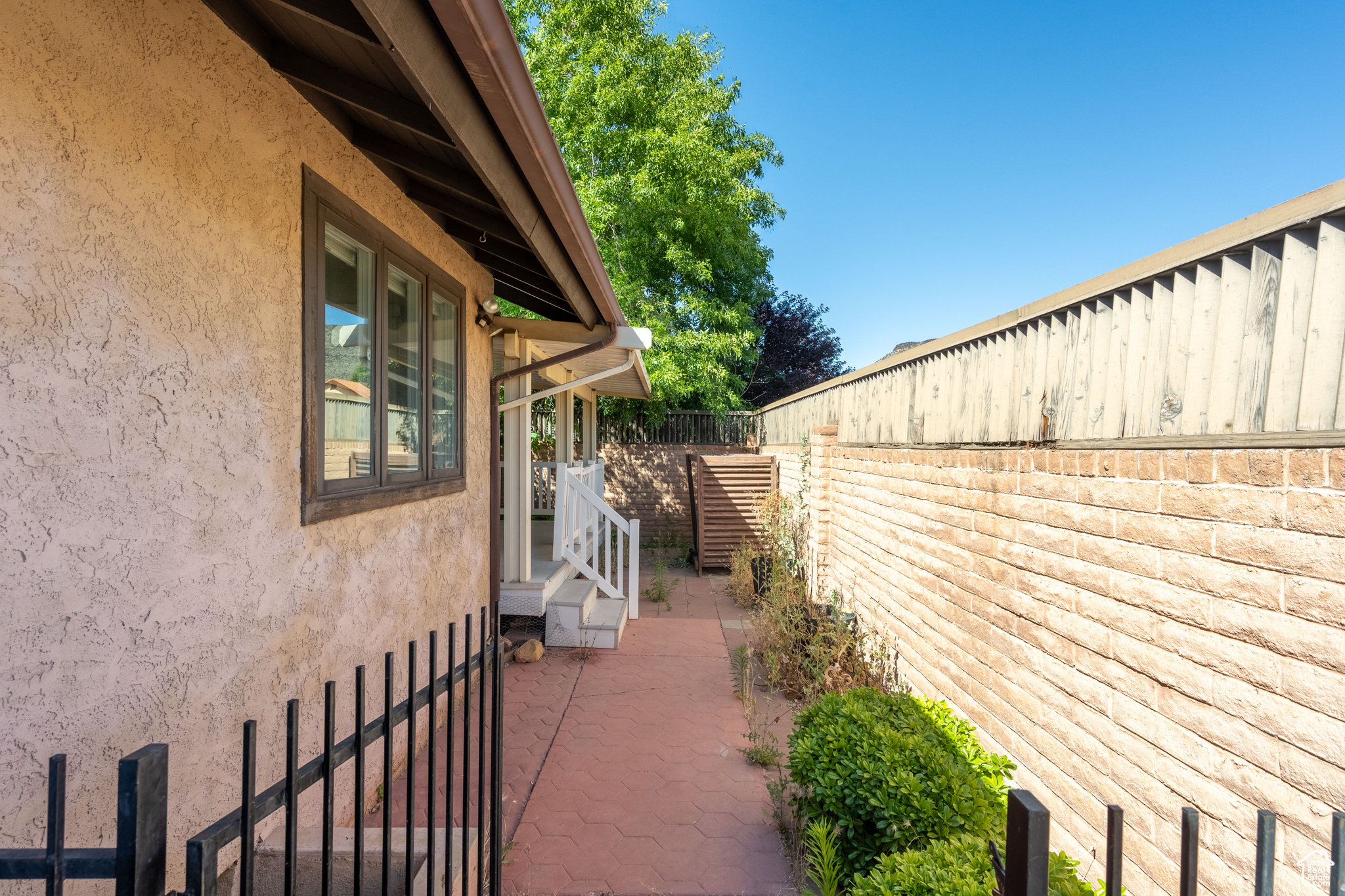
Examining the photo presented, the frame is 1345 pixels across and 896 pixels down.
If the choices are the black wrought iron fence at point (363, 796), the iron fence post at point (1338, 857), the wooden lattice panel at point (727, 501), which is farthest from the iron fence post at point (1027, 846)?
the wooden lattice panel at point (727, 501)

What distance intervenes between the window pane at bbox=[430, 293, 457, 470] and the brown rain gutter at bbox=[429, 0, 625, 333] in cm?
116

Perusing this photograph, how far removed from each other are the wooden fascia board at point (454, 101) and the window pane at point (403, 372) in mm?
856

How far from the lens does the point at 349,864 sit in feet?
6.48

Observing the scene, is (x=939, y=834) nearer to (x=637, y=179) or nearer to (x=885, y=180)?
(x=637, y=179)

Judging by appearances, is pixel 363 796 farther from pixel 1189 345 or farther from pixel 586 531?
pixel 586 531

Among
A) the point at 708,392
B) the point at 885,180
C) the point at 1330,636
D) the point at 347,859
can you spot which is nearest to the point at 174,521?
the point at 347,859

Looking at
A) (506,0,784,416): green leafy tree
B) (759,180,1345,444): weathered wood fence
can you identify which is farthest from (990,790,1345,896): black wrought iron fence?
(506,0,784,416): green leafy tree

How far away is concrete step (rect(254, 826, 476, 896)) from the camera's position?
195 cm

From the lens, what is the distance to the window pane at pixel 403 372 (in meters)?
3.23

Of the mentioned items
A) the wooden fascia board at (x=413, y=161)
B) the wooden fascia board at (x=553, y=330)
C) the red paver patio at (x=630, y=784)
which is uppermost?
the wooden fascia board at (x=413, y=161)

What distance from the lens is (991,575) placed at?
9.78 ft

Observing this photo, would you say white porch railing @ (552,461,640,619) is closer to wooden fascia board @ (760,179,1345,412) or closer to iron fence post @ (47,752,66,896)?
wooden fascia board @ (760,179,1345,412)

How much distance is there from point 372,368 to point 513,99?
1616 millimetres

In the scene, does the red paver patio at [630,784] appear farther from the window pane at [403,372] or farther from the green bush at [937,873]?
the window pane at [403,372]
